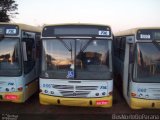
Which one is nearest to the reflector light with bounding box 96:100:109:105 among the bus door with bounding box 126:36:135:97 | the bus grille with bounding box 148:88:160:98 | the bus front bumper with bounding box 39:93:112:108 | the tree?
the bus front bumper with bounding box 39:93:112:108

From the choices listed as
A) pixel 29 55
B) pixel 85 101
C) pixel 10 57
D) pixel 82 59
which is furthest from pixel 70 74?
pixel 29 55

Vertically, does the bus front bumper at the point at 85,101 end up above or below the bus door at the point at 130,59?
below

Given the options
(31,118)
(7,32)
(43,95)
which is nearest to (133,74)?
(43,95)

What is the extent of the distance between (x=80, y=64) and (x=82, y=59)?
7.5 inches

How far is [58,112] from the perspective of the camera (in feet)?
38.2

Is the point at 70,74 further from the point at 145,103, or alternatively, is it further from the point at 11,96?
the point at 145,103

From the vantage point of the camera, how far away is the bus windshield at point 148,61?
10422mm

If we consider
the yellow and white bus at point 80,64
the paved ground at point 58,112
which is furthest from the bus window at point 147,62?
the paved ground at point 58,112

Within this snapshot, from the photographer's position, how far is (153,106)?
10500mm

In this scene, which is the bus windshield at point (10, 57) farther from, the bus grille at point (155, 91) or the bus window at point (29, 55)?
the bus grille at point (155, 91)

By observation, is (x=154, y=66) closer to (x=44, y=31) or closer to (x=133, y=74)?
(x=133, y=74)

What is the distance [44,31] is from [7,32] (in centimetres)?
140

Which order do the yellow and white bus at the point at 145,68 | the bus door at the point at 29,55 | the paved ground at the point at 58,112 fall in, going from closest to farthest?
the yellow and white bus at the point at 145,68
the paved ground at the point at 58,112
the bus door at the point at 29,55

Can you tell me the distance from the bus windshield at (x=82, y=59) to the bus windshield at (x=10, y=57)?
→ 1438 millimetres
